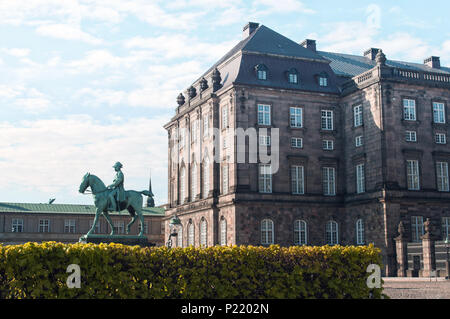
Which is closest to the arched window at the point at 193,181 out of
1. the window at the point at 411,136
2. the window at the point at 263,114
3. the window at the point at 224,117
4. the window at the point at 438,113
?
the window at the point at 224,117

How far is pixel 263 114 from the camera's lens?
5531 cm

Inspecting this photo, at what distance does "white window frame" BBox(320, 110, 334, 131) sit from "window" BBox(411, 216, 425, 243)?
38.7 ft

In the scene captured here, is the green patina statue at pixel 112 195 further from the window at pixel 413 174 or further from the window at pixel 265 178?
the window at pixel 413 174

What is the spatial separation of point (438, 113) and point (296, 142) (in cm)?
1276

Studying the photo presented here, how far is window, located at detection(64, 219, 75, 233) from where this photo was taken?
86.5 meters

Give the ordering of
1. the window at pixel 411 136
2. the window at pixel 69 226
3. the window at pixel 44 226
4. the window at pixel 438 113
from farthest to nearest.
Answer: the window at pixel 69 226 < the window at pixel 44 226 < the window at pixel 438 113 < the window at pixel 411 136

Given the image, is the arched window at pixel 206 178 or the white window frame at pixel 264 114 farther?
the arched window at pixel 206 178

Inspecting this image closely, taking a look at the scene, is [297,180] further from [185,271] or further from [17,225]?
[17,225]

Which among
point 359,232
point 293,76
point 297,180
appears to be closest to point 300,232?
point 297,180

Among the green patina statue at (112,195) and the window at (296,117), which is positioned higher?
the window at (296,117)

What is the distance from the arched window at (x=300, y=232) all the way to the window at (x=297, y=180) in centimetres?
271

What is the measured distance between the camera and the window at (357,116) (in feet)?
180

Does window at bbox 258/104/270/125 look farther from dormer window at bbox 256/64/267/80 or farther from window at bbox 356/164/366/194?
window at bbox 356/164/366/194
